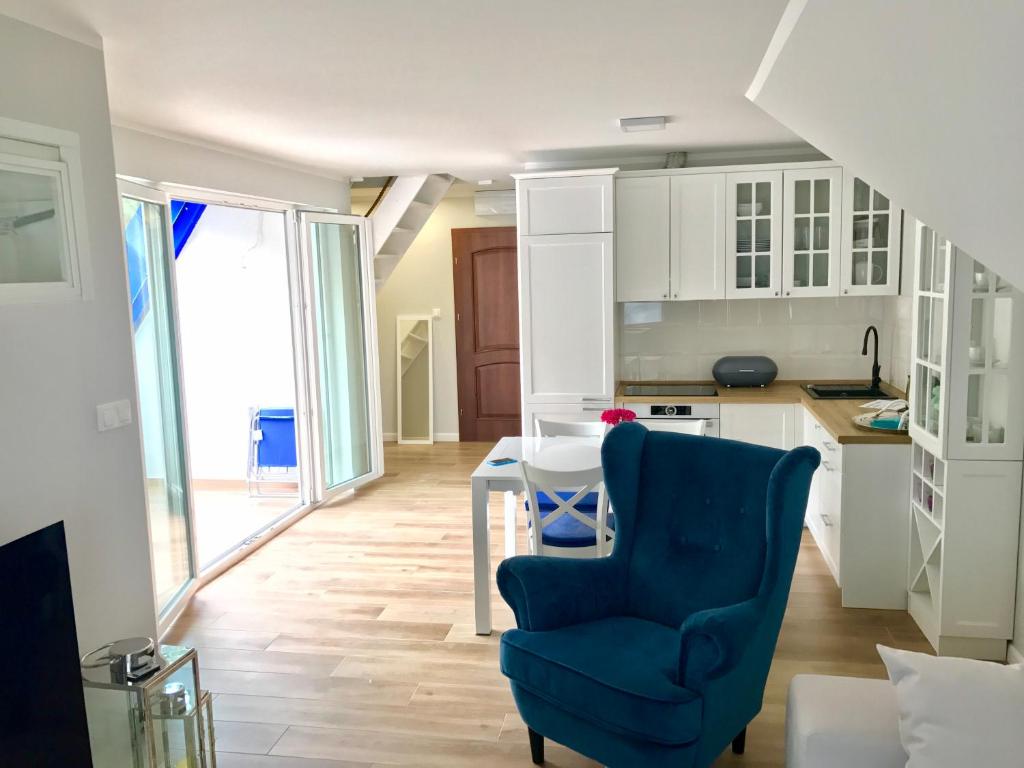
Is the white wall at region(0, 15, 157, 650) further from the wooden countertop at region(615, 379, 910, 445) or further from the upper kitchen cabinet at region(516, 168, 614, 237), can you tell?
the wooden countertop at region(615, 379, 910, 445)

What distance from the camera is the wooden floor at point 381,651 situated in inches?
115

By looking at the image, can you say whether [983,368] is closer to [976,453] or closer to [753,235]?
[976,453]

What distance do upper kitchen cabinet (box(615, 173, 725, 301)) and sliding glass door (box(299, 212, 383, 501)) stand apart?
209 centimetres

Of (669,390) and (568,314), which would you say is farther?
(669,390)

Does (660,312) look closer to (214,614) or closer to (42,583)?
(214,614)

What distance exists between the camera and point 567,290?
209 inches

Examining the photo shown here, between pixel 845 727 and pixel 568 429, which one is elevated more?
pixel 568 429

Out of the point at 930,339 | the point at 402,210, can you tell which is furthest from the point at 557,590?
the point at 402,210

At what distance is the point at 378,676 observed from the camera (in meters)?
3.44

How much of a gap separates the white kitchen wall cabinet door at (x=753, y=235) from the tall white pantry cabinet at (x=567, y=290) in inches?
29.9

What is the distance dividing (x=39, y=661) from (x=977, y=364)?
11.1ft

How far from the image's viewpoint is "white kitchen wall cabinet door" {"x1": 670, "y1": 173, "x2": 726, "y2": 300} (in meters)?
5.25

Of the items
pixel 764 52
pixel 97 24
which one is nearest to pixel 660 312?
pixel 764 52

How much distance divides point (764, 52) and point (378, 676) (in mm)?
2892
